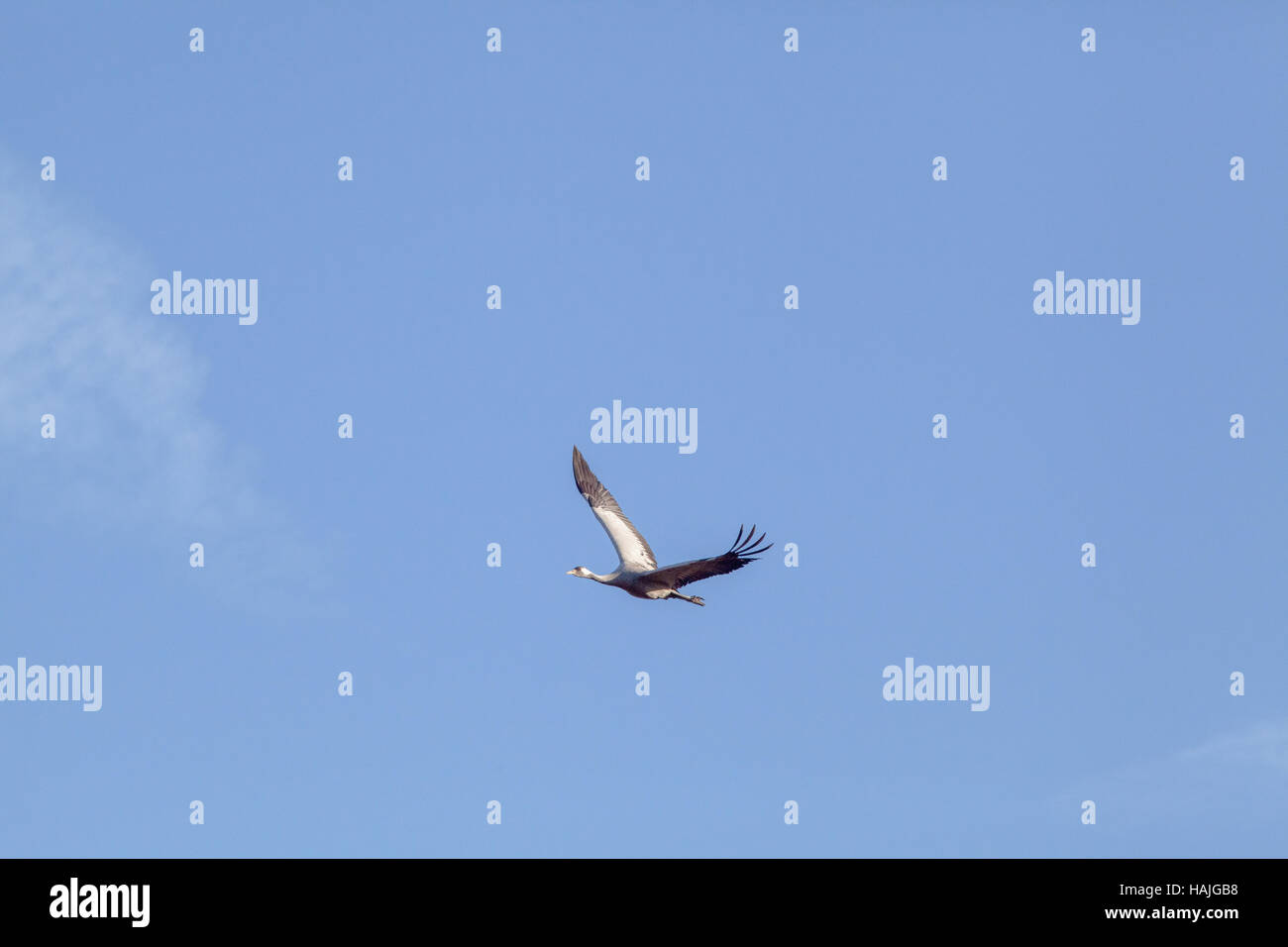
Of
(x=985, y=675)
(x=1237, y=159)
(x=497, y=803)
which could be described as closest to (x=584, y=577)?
(x=497, y=803)

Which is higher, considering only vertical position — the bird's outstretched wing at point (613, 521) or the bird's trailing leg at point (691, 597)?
the bird's outstretched wing at point (613, 521)

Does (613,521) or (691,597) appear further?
(613,521)

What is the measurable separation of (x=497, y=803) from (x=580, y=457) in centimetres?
1120

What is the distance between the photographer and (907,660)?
5928 centimetres

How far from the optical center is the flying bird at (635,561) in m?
42.6

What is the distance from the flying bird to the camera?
4262 centimetres

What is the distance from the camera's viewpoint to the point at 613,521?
48.2 meters

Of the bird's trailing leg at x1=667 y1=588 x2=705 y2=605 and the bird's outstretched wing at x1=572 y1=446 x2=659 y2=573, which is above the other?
the bird's outstretched wing at x1=572 y1=446 x2=659 y2=573

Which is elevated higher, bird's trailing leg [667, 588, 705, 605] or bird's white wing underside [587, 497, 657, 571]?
bird's white wing underside [587, 497, 657, 571]

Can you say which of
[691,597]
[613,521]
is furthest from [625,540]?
[691,597]

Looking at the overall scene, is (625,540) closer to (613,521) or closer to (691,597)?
(613,521)

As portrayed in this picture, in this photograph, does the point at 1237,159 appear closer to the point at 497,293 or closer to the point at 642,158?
the point at 642,158

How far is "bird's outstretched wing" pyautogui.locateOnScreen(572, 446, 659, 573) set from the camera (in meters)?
47.0

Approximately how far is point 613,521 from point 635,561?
1.81 m
